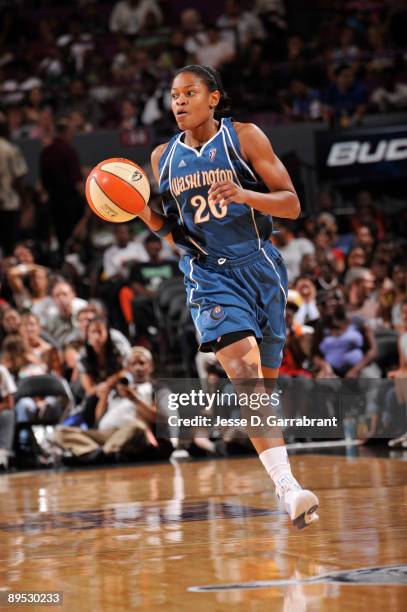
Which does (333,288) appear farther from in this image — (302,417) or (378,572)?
(378,572)

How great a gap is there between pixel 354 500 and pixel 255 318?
1.32m

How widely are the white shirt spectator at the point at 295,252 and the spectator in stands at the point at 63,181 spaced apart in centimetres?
293

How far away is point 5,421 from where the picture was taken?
30.0 feet

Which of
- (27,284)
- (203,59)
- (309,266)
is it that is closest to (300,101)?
(203,59)

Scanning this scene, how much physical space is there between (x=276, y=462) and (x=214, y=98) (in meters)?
1.83

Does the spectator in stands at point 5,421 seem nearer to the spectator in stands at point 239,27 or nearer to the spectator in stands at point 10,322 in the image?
the spectator in stands at point 10,322

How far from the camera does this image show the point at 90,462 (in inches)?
363

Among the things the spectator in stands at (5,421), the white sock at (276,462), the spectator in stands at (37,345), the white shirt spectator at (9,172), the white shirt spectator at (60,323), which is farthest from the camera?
the white shirt spectator at (9,172)

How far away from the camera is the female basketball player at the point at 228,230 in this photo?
5207mm

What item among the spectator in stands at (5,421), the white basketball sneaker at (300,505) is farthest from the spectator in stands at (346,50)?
the white basketball sneaker at (300,505)

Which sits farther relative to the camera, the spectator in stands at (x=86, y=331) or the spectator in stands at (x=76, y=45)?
the spectator in stands at (x=76, y=45)

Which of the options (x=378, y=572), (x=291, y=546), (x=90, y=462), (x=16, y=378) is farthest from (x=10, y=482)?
(x=378, y=572)

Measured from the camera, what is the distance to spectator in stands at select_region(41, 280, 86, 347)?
37.1 ft

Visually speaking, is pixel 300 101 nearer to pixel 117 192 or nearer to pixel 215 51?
pixel 215 51
